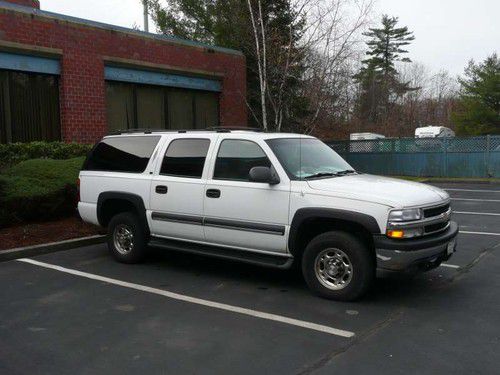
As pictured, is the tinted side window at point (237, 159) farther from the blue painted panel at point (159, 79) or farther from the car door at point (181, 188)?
the blue painted panel at point (159, 79)

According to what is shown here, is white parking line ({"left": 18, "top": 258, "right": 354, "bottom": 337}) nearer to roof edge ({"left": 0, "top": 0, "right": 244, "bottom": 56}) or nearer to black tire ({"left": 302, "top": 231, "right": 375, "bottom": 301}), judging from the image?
black tire ({"left": 302, "top": 231, "right": 375, "bottom": 301})

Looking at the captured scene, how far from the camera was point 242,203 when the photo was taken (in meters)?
6.11

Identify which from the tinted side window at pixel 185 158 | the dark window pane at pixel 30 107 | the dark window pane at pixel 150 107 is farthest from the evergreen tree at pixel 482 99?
the tinted side window at pixel 185 158

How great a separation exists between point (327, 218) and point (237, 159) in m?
1.39

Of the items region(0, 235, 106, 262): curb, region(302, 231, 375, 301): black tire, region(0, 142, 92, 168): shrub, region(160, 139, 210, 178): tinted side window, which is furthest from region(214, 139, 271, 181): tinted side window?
region(0, 142, 92, 168): shrub

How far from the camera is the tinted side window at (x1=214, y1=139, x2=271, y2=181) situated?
6211 millimetres

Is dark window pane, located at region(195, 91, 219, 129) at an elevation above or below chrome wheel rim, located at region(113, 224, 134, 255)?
above

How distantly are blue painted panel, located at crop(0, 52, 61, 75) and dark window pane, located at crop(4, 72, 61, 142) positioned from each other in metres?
0.19

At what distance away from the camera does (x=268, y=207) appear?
5.93 meters

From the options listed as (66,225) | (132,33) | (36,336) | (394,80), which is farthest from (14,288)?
(394,80)

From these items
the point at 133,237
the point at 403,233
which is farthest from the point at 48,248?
the point at 403,233

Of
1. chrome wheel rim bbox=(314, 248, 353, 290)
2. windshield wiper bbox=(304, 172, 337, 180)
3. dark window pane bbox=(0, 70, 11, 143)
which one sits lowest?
chrome wheel rim bbox=(314, 248, 353, 290)

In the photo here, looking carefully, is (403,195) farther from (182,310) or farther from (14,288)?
(14,288)

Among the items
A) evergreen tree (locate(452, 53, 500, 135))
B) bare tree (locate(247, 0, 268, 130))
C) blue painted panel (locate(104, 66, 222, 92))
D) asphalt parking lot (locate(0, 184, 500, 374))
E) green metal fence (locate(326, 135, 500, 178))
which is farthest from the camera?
evergreen tree (locate(452, 53, 500, 135))
